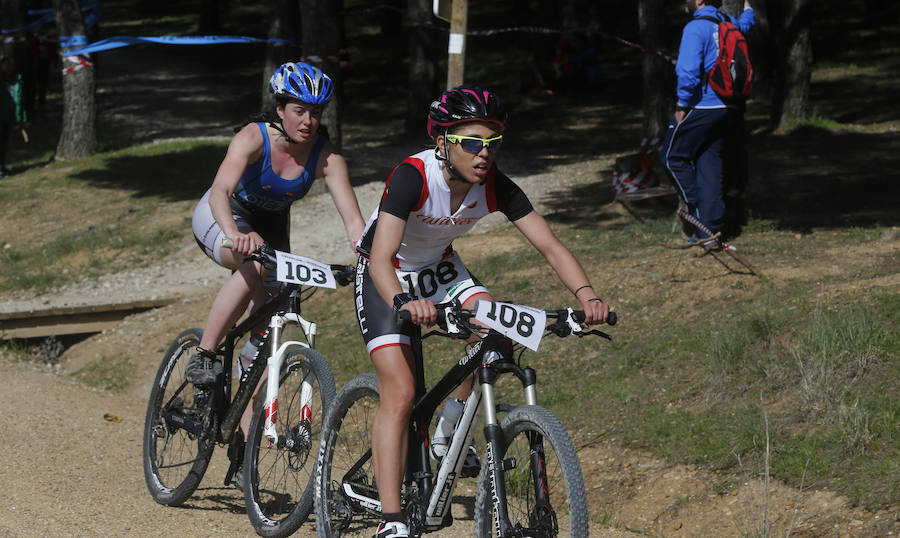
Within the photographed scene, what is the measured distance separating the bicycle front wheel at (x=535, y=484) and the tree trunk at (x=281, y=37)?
12941 mm

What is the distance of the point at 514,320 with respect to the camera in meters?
4.07

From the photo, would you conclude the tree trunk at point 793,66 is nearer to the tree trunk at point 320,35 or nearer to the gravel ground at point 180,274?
the gravel ground at point 180,274

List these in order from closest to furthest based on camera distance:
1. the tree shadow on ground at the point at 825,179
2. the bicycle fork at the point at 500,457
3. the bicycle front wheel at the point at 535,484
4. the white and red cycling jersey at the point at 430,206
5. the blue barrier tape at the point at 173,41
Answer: the bicycle front wheel at the point at 535,484
the bicycle fork at the point at 500,457
the white and red cycling jersey at the point at 430,206
the tree shadow on ground at the point at 825,179
the blue barrier tape at the point at 173,41

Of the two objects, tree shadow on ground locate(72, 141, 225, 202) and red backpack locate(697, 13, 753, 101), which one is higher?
red backpack locate(697, 13, 753, 101)

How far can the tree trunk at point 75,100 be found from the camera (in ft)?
61.8

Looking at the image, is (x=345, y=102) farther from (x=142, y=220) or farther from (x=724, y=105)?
(x=724, y=105)

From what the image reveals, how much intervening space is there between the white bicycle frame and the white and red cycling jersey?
2.56 feet

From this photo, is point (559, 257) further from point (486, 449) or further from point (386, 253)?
point (486, 449)

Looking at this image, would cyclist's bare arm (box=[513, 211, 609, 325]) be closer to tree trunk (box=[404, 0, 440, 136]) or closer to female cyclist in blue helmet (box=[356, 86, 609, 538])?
female cyclist in blue helmet (box=[356, 86, 609, 538])

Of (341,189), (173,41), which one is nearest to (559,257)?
(341,189)

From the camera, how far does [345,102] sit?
2598cm

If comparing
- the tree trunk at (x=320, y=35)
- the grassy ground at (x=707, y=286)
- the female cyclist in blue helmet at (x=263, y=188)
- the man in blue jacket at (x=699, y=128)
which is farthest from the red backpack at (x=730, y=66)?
the tree trunk at (x=320, y=35)

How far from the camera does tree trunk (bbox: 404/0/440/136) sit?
19516 mm

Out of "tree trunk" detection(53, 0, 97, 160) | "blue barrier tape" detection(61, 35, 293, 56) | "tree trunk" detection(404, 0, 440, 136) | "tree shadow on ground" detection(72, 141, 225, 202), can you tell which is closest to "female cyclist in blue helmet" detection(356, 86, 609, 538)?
"blue barrier tape" detection(61, 35, 293, 56)
